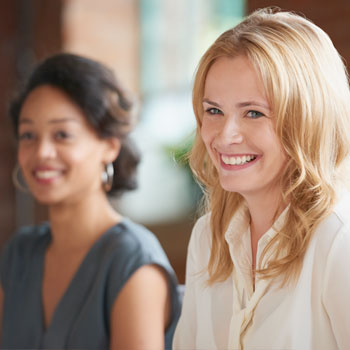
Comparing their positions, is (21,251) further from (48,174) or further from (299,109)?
(299,109)

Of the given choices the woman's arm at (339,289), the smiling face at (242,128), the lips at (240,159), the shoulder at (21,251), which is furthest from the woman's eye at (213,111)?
the shoulder at (21,251)

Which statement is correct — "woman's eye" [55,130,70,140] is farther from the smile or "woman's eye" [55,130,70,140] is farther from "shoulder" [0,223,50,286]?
"shoulder" [0,223,50,286]

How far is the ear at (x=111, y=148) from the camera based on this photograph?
213 cm

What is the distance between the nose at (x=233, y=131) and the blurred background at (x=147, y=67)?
138 inches

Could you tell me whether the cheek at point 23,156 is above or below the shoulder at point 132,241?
above

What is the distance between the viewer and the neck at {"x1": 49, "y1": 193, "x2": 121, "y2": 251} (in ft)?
6.77

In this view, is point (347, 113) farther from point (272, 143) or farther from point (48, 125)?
point (48, 125)

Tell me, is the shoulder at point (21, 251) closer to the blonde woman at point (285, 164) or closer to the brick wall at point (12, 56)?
the blonde woman at point (285, 164)

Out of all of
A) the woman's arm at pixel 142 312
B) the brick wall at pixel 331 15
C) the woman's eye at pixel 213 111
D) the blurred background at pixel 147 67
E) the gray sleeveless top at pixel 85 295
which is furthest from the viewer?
the blurred background at pixel 147 67

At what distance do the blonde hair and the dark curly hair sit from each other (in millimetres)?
761

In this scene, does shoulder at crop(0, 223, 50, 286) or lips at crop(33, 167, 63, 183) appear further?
shoulder at crop(0, 223, 50, 286)

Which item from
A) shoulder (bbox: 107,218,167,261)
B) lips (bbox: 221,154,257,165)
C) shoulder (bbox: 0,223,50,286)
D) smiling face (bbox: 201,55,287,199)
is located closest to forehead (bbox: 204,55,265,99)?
smiling face (bbox: 201,55,287,199)

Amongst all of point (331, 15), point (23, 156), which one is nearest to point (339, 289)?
point (23, 156)

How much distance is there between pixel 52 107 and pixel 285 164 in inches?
38.7
